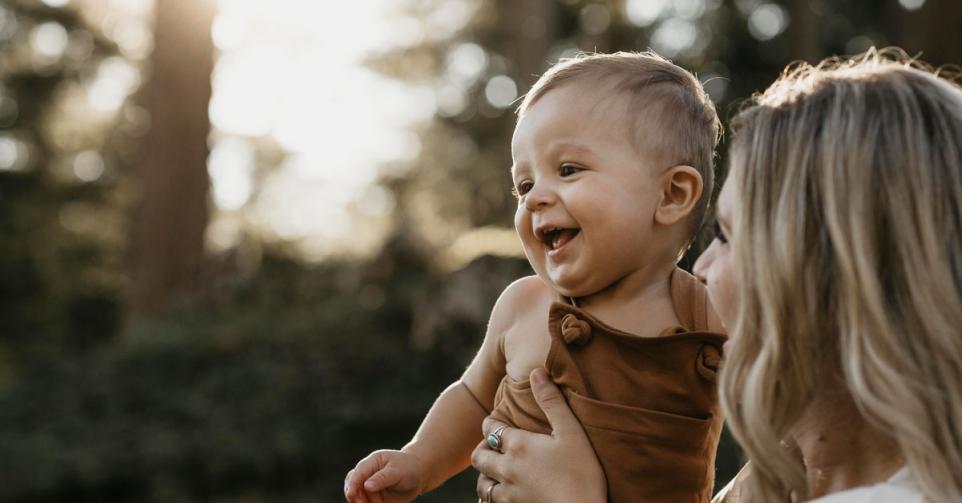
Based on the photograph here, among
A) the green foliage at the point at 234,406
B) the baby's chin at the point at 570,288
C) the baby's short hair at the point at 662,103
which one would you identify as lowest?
the green foliage at the point at 234,406

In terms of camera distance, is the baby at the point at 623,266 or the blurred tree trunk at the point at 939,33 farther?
the blurred tree trunk at the point at 939,33

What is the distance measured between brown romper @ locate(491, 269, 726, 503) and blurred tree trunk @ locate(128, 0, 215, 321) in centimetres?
979

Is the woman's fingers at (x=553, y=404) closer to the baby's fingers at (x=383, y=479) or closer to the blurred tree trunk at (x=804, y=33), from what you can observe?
the baby's fingers at (x=383, y=479)

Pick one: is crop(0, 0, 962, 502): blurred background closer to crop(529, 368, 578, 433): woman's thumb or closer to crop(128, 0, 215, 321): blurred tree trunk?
crop(128, 0, 215, 321): blurred tree trunk

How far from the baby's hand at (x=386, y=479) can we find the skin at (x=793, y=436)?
0.19 meters

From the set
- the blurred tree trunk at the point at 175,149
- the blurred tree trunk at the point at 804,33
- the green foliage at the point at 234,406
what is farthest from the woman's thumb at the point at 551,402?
the blurred tree trunk at the point at 804,33

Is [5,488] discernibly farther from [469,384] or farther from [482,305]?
[469,384]

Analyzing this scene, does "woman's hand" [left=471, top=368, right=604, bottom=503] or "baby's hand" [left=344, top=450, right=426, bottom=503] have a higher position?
"woman's hand" [left=471, top=368, right=604, bottom=503]

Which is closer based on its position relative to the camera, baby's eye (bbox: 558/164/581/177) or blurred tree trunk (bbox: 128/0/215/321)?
baby's eye (bbox: 558/164/581/177)

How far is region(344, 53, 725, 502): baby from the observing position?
6.97 feet

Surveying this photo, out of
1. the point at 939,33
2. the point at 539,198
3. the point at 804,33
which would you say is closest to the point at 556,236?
the point at 539,198

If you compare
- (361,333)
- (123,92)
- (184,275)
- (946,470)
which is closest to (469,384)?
(946,470)

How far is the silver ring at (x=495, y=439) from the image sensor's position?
2.33 m

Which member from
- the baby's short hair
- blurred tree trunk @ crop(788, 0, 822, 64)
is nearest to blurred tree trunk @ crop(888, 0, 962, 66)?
blurred tree trunk @ crop(788, 0, 822, 64)
